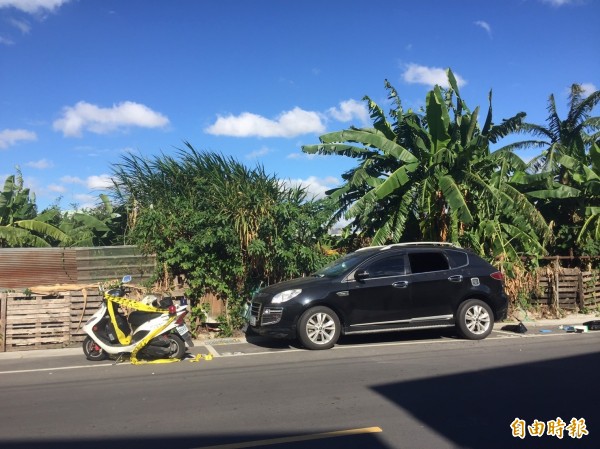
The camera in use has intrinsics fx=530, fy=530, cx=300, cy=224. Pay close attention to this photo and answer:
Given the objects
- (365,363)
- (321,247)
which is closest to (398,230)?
(321,247)

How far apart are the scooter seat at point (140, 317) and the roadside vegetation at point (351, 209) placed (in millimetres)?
2479

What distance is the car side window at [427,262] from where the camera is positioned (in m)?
10.0

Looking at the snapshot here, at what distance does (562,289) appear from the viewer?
547 inches

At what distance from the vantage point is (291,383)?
695 cm

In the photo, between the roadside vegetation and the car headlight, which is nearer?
the car headlight

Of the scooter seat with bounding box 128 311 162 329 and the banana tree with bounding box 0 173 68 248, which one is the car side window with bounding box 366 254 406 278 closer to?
the scooter seat with bounding box 128 311 162 329

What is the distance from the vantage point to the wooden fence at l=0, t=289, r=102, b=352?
9.91 metres

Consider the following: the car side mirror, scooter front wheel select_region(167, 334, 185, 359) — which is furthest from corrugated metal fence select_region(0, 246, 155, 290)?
the car side mirror

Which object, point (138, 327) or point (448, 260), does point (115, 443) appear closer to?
point (138, 327)

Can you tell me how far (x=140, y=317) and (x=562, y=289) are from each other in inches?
427

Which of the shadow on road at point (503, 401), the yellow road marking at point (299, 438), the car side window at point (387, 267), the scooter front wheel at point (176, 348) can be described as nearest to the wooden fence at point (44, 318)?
the scooter front wheel at point (176, 348)

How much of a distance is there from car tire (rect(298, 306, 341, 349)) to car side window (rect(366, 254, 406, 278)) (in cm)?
111

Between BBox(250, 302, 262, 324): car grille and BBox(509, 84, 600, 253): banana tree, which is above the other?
BBox(509, 84, 600, 253): banana tree

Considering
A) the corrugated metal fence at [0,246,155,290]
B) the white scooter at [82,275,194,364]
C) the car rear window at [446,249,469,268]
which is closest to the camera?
the white scooter at [82,275,194,364]
